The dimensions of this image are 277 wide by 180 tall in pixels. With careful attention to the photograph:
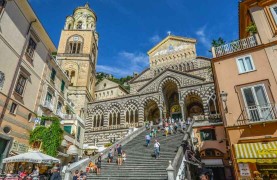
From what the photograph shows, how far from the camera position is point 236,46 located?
13594 millimetres

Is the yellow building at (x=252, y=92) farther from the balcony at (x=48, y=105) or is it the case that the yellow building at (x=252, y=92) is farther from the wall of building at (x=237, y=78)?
the balcony at (x=48, y=105)

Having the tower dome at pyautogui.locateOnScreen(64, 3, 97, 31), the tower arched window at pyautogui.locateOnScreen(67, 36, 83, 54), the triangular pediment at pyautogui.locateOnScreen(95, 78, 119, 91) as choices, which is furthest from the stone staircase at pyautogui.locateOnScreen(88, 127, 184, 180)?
the triangular pediment at pyautogui.locateOnScreen(95, 78, 119, 91)

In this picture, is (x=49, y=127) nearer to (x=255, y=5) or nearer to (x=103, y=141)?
(x=103, y=141)

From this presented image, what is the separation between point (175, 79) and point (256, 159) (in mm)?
21123

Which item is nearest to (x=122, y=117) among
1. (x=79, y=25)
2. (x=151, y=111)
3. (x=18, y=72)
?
(x=151, y=111)

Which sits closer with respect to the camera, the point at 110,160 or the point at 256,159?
the point at 256,159

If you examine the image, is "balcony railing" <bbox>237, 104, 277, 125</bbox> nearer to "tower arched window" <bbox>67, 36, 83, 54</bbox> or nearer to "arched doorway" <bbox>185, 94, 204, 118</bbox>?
"arched doorway" <bbox>185, 94, 204, 118</bbox>

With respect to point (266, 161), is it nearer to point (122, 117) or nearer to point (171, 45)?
point (122, 117)

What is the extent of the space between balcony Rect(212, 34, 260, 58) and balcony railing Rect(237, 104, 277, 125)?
175 inches

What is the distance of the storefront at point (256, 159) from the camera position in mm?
9162

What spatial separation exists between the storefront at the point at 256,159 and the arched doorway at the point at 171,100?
64.5 ft

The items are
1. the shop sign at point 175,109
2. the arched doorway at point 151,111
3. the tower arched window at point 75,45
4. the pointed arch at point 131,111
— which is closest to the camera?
the pointed arch at point 131,111

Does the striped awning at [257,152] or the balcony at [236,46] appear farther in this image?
the balcony at [236,46]

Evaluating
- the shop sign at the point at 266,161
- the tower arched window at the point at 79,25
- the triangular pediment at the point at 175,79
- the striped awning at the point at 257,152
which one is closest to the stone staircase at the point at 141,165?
the striped awning at the point at 257,152
